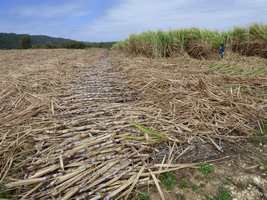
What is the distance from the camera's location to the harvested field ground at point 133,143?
1.40m

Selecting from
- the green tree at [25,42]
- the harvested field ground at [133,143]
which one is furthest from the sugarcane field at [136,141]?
the green tree at [25,42]

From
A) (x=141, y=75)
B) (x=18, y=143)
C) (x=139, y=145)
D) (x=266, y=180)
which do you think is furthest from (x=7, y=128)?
(x=141, y=75)

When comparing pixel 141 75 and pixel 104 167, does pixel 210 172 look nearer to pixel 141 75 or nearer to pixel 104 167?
pixel 104 167

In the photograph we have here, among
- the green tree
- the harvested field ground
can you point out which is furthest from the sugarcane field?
the green tree

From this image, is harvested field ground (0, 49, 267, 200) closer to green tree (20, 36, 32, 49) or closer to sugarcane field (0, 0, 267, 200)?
sugarcane field (0, 0, 267, 200)

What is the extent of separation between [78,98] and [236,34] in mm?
5897

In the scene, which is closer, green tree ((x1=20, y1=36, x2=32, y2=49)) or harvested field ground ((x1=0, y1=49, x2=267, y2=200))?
harvested field ground ((x1=0, y1=49, x2=267, y2=200))

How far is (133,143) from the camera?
1705 mm

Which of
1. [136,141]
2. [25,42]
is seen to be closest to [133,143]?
[136,141]

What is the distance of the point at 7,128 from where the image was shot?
2.01 m

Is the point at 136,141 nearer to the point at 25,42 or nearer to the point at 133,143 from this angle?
the point at 133,143

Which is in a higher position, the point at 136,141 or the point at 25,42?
the point at 25,42

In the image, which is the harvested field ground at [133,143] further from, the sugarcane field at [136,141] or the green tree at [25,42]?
the green tree at [25,42]

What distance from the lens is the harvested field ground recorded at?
1.40m
